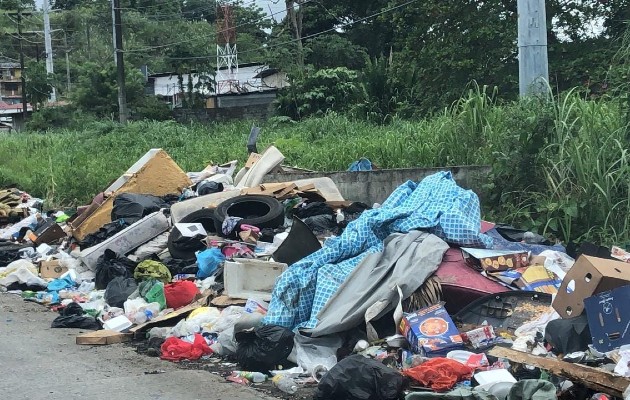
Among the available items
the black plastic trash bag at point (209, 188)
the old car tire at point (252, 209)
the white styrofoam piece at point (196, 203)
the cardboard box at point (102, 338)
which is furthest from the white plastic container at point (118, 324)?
the black plastic trash bag at point (209, 188)

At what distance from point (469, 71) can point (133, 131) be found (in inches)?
457

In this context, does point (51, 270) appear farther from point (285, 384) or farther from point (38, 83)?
point (38, 83)

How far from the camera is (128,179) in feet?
46.4

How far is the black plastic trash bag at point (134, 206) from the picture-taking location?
12.1m

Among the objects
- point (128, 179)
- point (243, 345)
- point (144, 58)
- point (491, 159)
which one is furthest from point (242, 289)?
point (144, 58)

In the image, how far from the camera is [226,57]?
42.8 meters

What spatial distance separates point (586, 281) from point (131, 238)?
6.91m

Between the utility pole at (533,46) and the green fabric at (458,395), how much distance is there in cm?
591

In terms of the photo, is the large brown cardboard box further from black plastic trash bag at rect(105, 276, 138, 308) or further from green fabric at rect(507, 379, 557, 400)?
green fabric at rect(507, 379, 557, 400)

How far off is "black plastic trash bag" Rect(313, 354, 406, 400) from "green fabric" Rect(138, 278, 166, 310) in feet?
11.2

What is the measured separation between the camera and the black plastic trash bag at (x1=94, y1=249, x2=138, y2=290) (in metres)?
9.84

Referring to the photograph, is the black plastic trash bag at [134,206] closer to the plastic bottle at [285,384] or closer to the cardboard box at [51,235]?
the cardboard box at [51,235]

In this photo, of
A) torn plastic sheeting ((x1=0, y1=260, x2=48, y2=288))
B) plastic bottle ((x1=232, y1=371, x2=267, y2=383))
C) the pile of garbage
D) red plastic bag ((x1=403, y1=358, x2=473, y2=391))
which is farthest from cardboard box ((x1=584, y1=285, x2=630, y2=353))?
torn plastic sheeting ((x1=0, y1=260, x2=48, y2=288))

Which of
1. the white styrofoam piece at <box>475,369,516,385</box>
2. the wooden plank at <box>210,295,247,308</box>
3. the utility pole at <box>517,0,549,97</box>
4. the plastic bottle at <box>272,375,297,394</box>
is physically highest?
the utility pole at <box>517,0,549,97</box>
